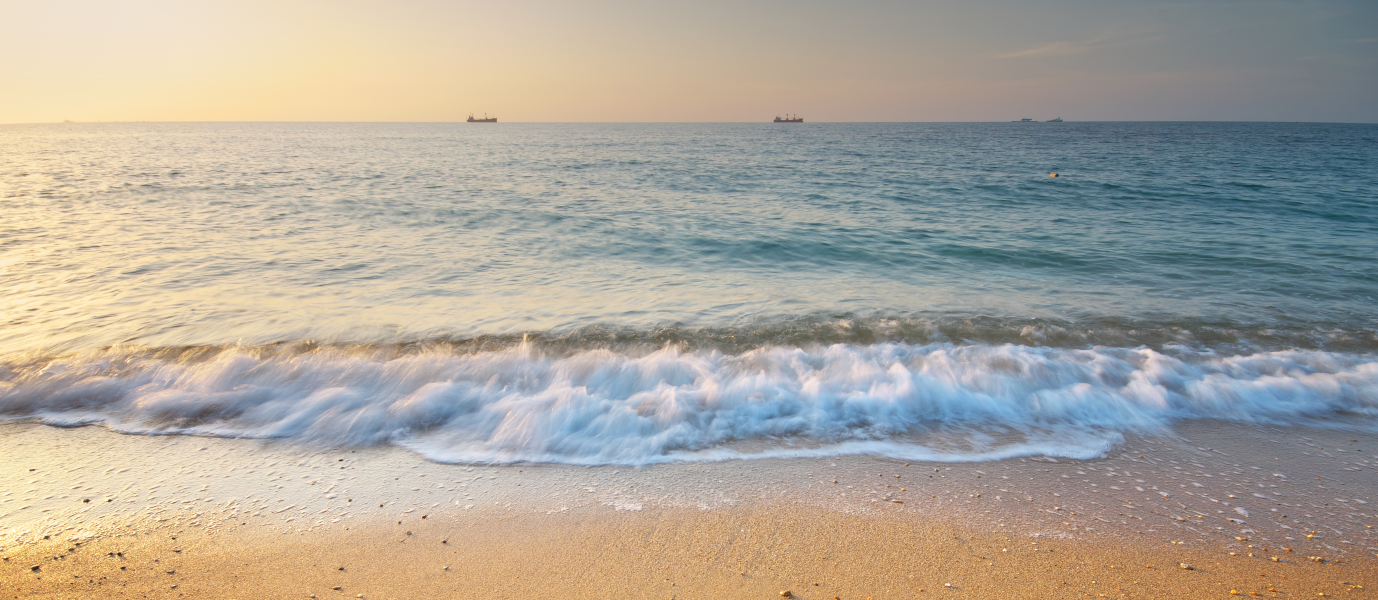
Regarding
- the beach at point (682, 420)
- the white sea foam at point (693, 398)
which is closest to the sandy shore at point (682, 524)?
the beach at point (682, 420)

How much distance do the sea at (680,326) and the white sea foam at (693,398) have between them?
0.02 metres

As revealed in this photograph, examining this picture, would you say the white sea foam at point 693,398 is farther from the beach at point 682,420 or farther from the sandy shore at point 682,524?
the sandy shore at point 682,524

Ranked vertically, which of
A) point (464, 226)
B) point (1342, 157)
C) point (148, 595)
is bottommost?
point (148, 595)

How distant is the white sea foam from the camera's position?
3811 mm

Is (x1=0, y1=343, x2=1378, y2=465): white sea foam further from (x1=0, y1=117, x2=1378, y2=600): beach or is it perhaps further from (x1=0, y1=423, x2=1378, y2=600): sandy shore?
(x1=0, y1=423, x2=1378, y2=600): sandy shore

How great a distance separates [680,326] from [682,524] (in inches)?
131

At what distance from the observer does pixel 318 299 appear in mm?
6898

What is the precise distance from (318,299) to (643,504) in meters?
5.69

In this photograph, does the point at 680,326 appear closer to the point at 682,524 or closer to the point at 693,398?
the point at 693,398

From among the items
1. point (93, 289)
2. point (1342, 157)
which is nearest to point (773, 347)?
point (93, 289)

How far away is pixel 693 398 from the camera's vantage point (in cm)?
434

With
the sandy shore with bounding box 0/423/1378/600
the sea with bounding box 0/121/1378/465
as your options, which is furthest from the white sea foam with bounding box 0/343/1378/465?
the sandy shore with bounding box 0/423/1378/600

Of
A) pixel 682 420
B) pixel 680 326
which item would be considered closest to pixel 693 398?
pixel 682 420

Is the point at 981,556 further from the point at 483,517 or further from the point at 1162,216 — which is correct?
the point at 1162,216
